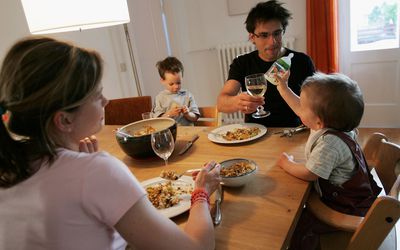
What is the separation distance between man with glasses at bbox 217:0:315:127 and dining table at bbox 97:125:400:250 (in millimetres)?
403

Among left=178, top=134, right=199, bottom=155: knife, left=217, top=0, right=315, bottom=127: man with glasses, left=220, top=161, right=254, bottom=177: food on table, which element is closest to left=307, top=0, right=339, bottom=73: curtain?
left=217, top=0, right=315, bottom=127: man with glasses

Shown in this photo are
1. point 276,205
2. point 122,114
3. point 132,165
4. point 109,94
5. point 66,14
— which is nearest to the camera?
point 276,205

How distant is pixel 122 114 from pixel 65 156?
1790 mm

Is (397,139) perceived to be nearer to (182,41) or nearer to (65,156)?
(182,41)

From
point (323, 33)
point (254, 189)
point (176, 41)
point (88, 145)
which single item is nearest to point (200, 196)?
point (254, 189)

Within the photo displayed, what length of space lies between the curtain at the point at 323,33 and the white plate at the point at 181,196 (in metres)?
2.64

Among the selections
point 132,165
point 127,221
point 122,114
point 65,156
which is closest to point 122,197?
point 127,221

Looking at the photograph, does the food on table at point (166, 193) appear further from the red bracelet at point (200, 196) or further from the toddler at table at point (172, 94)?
the toddler at table at point (172, 94)

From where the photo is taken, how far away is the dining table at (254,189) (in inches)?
32.4

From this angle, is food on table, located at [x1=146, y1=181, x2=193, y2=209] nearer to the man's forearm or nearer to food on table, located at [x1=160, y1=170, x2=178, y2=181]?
food on table, located at [x1=160, y1=170, x2=178, y2=181]

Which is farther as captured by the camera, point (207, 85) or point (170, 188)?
point (207, 85)

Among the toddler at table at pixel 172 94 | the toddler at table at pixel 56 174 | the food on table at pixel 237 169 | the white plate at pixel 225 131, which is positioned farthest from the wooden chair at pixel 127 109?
the toddler at table at pixel 56 174

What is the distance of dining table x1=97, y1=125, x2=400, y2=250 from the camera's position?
822 mm

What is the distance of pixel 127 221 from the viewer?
2.23ft
